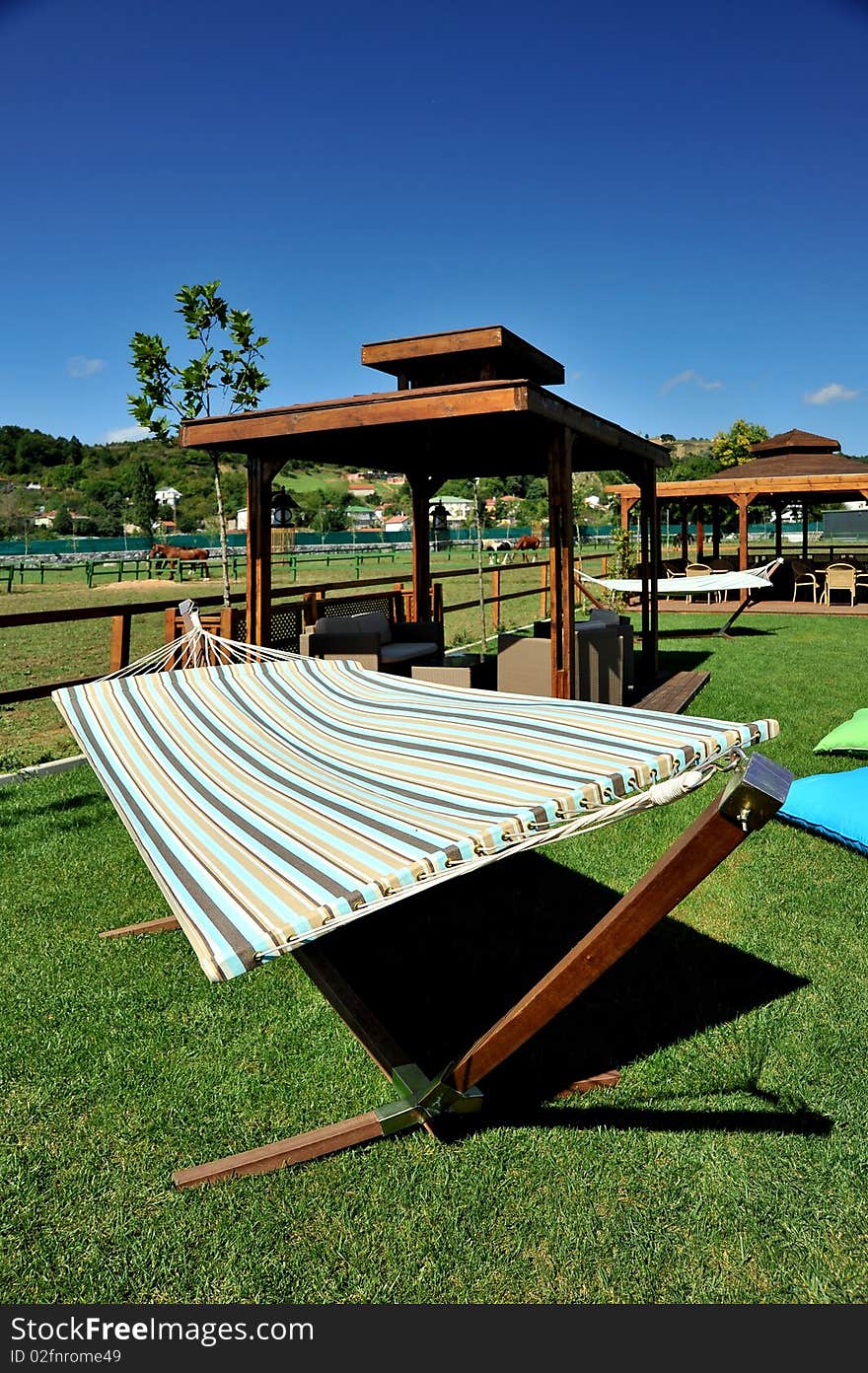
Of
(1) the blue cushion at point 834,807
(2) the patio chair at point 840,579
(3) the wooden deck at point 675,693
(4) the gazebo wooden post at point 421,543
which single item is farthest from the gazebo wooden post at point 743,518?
(1) the blue cushion at point 834,807

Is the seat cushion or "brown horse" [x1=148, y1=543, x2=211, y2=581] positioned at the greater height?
"brown horse" [x1=148, y1=543, x2=211, y2=581]

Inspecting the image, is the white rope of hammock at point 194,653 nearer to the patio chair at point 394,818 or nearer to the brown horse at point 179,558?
the patio chair at point 394,818

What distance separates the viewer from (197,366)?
1043 cm

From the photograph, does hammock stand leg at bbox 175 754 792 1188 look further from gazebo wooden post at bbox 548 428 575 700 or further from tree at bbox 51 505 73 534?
tree at bbox 51 505 73 534

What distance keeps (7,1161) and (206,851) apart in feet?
2.87

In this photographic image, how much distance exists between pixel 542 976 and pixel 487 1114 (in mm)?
747

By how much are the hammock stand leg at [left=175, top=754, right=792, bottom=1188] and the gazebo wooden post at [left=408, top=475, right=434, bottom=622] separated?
21.5 feet

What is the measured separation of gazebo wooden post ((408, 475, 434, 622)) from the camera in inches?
337

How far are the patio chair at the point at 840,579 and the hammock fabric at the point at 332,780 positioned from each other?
13.0 meters

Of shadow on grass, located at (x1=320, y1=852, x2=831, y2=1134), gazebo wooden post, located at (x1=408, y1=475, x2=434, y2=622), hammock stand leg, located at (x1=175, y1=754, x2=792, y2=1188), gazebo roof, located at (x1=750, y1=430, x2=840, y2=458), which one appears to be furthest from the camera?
gazebo roof, located at (x1=750, y1=430, x2=840, y2=458)

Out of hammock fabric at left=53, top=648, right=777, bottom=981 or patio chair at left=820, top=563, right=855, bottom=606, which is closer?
hammock fabric at left=53, top=648, right=777, bottom=981

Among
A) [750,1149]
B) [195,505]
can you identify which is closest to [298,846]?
[750,1149]

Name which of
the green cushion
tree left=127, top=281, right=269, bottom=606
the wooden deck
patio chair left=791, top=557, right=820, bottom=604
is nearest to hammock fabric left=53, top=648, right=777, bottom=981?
the green cushion

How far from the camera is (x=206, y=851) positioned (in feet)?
6.99
